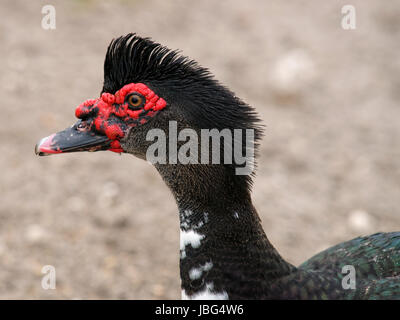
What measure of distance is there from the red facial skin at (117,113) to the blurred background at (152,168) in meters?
1.92

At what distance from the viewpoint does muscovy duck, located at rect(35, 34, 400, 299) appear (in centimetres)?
286

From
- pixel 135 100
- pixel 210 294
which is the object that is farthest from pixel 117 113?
pixel 210 294

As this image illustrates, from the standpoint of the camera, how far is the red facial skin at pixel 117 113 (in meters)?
2.94

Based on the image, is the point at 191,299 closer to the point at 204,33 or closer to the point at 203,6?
the point at 204,33

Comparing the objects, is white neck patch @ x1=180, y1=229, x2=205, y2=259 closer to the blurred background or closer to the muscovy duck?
the muscovy duck

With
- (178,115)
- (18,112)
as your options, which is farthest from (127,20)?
(178,115)

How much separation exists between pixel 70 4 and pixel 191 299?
226 inches

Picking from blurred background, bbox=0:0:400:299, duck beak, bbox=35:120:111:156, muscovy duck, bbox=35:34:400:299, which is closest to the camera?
muscovy duck, bbox=35:34:400:299

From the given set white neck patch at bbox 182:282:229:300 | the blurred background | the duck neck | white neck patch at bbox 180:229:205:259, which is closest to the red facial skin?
the duck neck

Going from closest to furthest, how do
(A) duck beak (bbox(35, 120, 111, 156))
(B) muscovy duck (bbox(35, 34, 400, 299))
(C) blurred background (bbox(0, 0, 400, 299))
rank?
(B) muscovy duck (bbox(35, 34, 400, 299)) → (A) duck beak (bbox(35, 120, 111, 156)) → (C) blurred background (bbox(0, 0, 400, 299))

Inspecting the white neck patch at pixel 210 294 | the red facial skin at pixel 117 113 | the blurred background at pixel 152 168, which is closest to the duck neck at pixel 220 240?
the white neck patch at pixel 210 294

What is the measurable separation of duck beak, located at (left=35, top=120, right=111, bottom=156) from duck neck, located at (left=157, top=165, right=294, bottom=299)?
434 millimetres

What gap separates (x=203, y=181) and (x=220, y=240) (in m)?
0.31

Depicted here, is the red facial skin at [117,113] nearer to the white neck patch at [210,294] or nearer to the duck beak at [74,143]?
the duck beak at [74,143]
